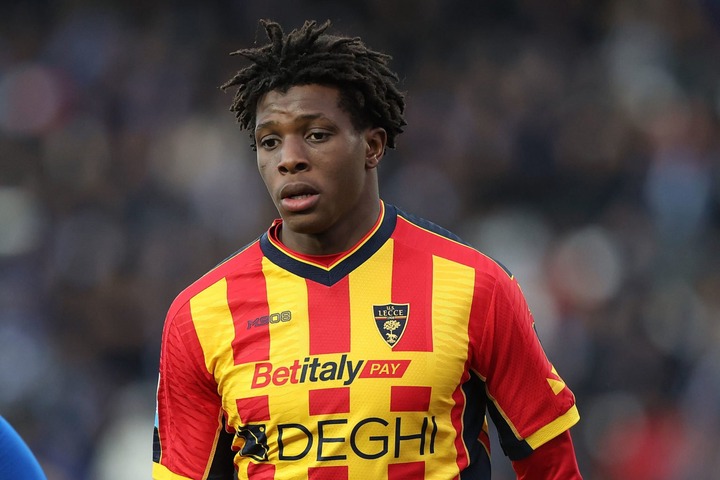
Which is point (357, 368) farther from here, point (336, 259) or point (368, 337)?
point (336, 259)

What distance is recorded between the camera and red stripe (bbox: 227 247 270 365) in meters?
3.43

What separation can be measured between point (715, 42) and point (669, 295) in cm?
265

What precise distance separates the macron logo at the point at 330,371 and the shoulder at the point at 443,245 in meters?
0.34

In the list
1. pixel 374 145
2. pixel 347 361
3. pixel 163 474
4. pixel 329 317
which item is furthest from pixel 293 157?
pixel 163 474

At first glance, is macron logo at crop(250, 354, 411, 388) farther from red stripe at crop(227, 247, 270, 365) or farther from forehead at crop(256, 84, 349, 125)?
forehead at crop(256, 84, 349, 125)

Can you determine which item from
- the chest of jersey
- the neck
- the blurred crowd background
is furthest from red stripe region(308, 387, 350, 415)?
the blurred crowd background

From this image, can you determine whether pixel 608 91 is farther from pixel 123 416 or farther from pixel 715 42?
pixel 123 416

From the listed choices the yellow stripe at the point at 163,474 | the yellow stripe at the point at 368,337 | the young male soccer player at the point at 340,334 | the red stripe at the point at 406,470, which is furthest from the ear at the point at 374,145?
the yellow stripe at the point at 163,474

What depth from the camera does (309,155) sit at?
333cm

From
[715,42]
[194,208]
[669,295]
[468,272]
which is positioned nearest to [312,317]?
[468,272]

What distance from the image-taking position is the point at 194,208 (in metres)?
9.52

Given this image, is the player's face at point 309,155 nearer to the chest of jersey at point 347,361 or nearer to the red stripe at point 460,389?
the chest of jersey at point 347,361

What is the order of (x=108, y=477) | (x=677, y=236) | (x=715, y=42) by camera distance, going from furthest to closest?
1. (x=715, y=42)
2. (x=677, y=236)
3. (x=108, y=477)

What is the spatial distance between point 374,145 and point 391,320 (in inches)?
19.3
